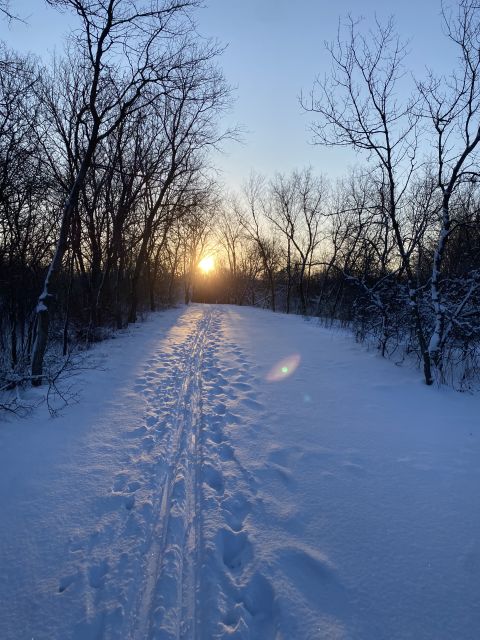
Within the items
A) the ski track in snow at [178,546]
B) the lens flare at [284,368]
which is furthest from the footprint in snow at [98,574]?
the lens flare at [284,368]

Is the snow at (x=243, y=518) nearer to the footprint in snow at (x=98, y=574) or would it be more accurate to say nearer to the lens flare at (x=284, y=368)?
the footprint in snow at (x=98, y=574)

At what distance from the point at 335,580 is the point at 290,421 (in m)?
2.95

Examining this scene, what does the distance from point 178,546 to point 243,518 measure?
68 cm

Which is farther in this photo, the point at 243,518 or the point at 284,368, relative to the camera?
the point at 284,368

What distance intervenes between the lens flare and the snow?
4.47 ft

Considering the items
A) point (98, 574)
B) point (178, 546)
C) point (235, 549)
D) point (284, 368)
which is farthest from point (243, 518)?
point (284, 368)

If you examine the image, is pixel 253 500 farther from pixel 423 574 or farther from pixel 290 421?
pixel 290 421

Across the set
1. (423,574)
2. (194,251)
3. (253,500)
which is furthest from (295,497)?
(194,251)

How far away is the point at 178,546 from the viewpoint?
115 inches

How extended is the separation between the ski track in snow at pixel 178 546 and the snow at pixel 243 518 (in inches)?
0.5

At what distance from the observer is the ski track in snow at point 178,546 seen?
232cm

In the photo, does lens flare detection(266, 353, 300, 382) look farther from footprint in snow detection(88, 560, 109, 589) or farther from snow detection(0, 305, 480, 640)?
footprint in snow detection(88, 560, 109, 589)

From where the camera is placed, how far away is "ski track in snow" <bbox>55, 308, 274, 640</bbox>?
232 centimetres

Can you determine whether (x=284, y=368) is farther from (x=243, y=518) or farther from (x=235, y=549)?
(x=235, y=549)
